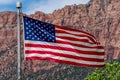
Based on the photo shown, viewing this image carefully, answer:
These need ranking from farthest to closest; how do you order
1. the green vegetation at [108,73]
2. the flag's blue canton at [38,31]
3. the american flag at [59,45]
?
the green vegetation at [108,73] < the american flag at [59,45] < the flag's blue canton at [38,31]

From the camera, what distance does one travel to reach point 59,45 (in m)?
17.9

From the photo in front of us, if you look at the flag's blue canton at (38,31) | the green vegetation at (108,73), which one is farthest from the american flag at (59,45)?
the green vegetation at (108,73)

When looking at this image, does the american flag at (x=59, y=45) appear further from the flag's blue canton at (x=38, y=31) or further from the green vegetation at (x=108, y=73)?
the green vegetation at (x=108, y=73)

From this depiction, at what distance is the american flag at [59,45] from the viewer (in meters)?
A: 17.0

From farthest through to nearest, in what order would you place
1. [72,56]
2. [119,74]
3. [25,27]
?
[119,74], [72,56], [25,27]

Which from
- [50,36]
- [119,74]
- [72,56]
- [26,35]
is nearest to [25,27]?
[26,35]

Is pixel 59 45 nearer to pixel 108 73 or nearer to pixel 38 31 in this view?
pixel 38 31

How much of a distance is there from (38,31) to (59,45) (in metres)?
1.26

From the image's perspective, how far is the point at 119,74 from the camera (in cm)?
8256

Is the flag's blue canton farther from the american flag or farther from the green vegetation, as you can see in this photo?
the green vegetation

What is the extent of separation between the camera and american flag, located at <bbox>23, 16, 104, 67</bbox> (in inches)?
669

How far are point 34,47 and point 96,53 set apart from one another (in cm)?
340

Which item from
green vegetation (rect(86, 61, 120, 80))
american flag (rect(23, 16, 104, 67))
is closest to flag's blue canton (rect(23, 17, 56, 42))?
american flag (rect(23, 16, 104, 67))

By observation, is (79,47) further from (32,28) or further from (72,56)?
(32,28)
